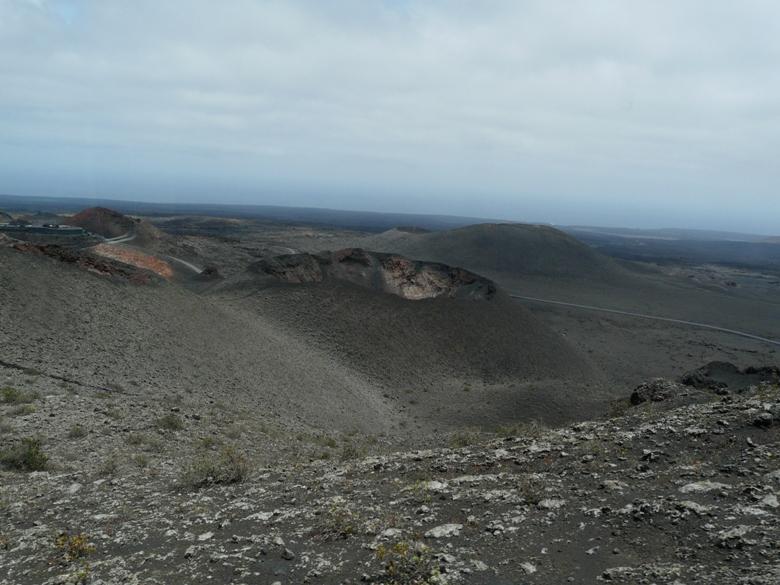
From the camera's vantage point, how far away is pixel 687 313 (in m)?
57.3

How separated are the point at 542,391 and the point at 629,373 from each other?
51.5ft

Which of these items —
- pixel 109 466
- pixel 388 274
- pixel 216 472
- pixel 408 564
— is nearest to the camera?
pixel 408 564

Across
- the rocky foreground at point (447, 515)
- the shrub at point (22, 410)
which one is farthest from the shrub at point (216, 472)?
the shrub at point (22, 410)

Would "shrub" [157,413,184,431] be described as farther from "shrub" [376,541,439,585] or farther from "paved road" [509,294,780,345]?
"paved road" [509,294,780,345]

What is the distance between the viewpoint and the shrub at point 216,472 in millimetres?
8570

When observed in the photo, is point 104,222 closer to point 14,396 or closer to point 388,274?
point 388,274

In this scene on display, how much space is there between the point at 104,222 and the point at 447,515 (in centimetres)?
6369

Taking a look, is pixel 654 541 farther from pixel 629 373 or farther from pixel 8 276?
pixel 629 373

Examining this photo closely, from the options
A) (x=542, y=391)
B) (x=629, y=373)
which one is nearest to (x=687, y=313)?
(x=629, y=373)

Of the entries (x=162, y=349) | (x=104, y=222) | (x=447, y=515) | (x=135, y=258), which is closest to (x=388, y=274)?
(x=135, y=258)

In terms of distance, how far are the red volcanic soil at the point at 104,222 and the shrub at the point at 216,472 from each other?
182 feet

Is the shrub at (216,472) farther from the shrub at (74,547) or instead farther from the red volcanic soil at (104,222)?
the red volcanic soil at (104,222)

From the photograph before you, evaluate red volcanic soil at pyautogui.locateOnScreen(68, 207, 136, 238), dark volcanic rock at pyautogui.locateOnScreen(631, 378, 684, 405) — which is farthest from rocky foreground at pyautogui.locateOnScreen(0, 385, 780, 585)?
red volcanic soil at pyautogui.locateOnScreen(68, 207, 136, 238)

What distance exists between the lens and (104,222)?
60.3 metres
